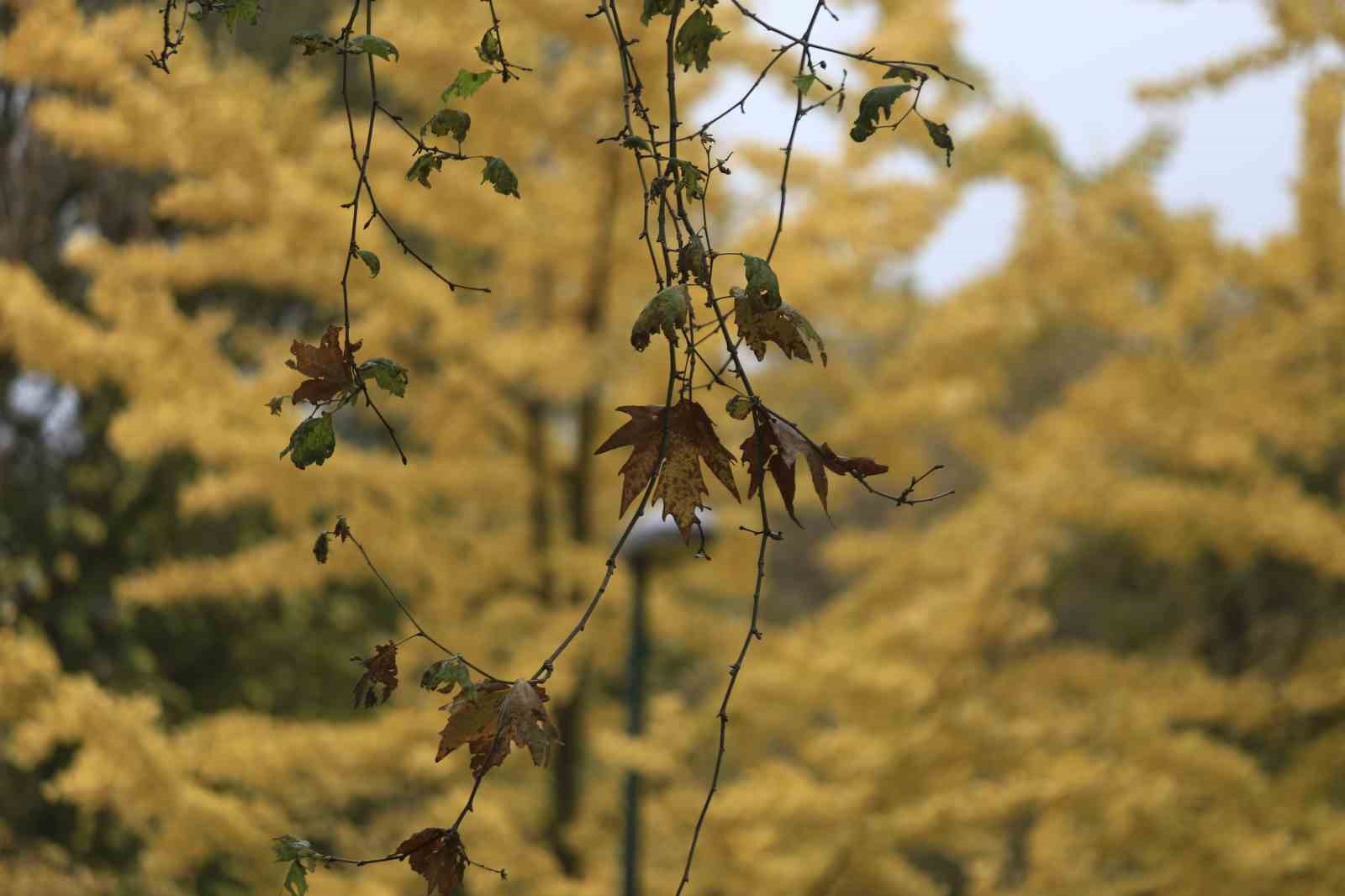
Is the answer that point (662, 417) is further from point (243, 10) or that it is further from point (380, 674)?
point (243, 10)

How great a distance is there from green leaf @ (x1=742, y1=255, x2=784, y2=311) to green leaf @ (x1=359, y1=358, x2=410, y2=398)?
285 millimetres

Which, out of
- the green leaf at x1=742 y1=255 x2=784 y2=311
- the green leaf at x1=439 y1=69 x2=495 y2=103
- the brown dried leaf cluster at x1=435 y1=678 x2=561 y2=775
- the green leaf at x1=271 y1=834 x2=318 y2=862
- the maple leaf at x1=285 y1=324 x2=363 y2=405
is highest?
the green leaf at x1=439 y1=69 x2=495 y2=103

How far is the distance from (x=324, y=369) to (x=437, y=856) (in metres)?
0.39

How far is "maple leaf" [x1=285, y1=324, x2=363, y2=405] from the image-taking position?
1.10m

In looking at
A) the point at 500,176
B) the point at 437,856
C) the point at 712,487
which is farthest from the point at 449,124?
the point at 712,487

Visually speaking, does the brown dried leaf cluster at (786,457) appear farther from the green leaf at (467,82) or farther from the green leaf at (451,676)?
the green leaf at (467,82)

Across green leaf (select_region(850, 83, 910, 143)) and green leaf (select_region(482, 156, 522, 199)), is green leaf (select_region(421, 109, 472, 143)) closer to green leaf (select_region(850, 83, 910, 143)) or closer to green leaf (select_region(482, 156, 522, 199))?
green leaf (select_region(482, 156, 522, 199))

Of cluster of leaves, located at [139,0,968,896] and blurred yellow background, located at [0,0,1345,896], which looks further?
blurred yellow background, located at [0,0,1345,896]

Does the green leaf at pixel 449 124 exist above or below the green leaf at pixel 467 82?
below

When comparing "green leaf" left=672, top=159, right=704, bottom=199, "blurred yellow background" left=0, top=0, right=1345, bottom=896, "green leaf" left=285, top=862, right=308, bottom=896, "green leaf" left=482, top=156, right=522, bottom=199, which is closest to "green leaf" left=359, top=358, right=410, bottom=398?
"green leaf" left=482, top=156, right=522, bottom=199

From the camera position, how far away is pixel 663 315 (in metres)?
0.96

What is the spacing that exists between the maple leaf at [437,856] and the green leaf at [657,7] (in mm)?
615

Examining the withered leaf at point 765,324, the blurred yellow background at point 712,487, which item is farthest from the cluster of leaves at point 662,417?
the blurred yellow background at point 712,487

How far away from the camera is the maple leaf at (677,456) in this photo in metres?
1.02
